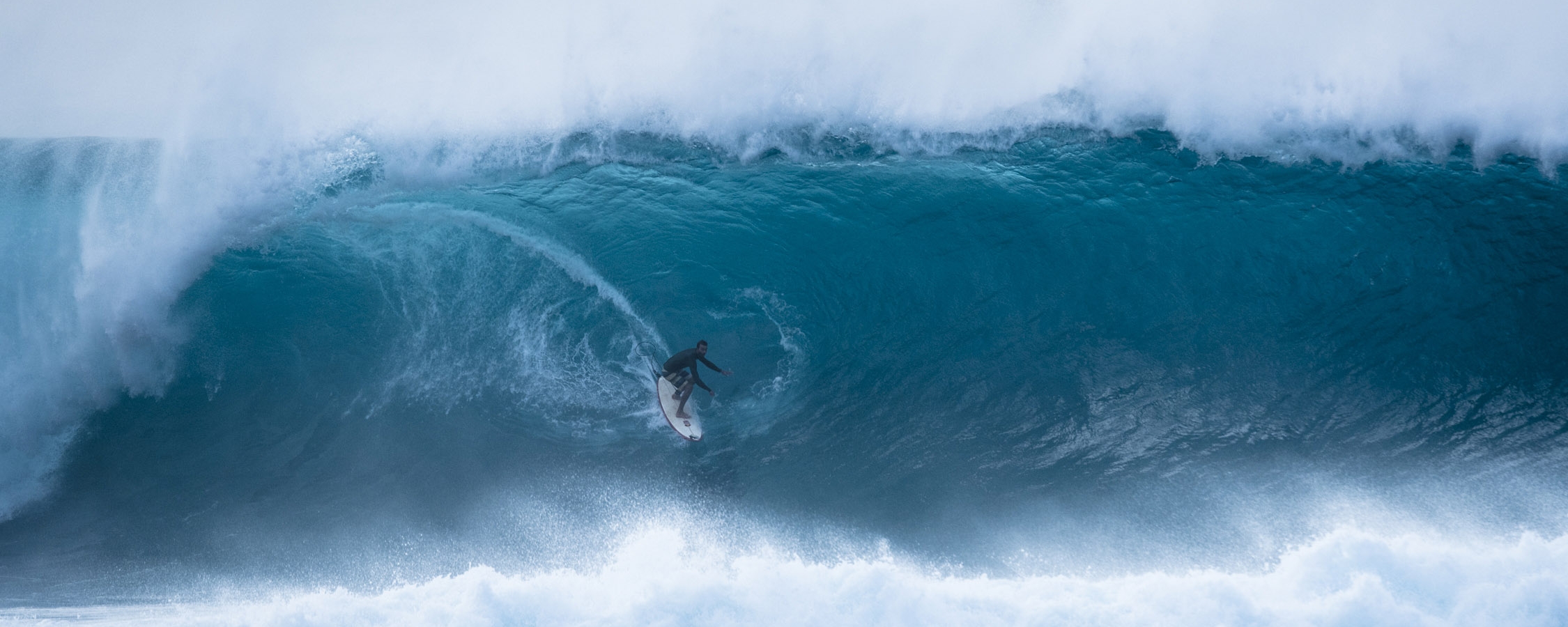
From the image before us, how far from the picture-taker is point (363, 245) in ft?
38.6

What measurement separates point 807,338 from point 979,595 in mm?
3863

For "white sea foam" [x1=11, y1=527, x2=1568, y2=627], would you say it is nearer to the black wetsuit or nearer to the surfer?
the surfer

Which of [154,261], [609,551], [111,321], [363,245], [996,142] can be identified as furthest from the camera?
[996,142]

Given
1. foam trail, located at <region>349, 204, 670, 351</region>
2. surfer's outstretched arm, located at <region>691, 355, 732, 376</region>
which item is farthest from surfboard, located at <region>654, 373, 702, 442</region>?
foam trail, located at <region>349, 204, 670, 351</region>

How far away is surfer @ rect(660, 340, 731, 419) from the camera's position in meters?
8.53

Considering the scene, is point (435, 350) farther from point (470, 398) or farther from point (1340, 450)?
point (1340, 450)

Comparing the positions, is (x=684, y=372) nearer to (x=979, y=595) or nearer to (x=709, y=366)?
(x=709, y=366)

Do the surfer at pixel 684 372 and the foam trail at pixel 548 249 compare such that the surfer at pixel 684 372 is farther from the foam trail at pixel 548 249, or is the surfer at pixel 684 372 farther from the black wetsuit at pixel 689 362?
the foam trail at pixel 548 249

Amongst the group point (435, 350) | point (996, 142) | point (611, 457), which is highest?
point (996, 142)

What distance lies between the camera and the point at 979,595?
762 cm

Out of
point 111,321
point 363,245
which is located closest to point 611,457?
point 363,245

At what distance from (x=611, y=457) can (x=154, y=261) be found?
7.89m

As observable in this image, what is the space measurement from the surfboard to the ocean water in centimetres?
19

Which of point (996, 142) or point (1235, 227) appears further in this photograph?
point (996, 142)
